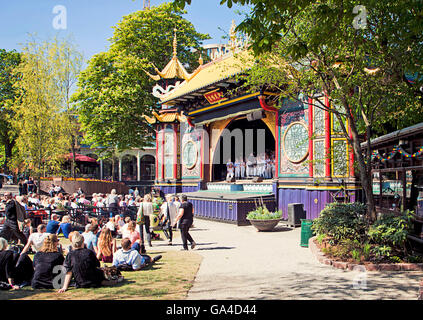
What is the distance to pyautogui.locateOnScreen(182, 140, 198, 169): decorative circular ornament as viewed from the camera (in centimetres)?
2478

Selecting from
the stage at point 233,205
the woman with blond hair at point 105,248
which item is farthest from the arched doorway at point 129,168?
the woman with blond hair at point 105,248

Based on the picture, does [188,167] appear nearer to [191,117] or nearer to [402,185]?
[191,117]

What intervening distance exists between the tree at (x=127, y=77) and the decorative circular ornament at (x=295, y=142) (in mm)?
14425

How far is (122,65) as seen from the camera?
91.2 feet

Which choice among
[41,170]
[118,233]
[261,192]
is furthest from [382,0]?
[41,170]

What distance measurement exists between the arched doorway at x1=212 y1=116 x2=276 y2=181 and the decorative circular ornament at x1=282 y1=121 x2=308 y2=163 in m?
5.57

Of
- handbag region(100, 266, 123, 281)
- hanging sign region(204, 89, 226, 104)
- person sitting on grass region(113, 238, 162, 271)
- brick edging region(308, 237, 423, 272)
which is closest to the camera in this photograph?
handbag region(100, 266, 123, 281)

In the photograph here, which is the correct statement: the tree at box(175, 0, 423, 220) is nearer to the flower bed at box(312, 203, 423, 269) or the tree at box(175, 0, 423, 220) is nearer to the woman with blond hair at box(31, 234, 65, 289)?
the flower bed at box(312, 203, 423, 269)

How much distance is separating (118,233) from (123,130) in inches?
668

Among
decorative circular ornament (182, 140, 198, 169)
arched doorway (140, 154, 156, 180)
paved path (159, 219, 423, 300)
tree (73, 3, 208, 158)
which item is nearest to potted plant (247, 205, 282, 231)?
paved path (159, 219, 423, 300)

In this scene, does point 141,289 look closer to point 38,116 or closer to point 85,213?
point 85,213

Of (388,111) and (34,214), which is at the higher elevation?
(388,111)

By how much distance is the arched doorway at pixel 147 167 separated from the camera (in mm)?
51628
